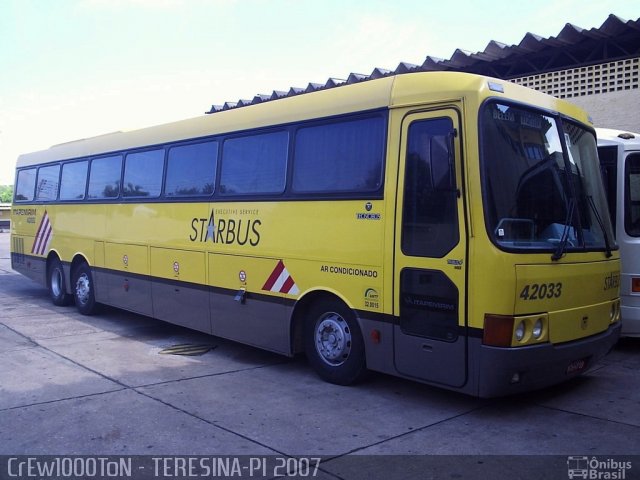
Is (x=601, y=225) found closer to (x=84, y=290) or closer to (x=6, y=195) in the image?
(x=84, y=290)

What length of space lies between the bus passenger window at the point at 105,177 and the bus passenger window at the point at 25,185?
2.92m

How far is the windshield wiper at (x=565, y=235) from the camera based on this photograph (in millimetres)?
5293

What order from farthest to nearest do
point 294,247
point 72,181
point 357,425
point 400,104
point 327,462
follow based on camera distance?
point 72,181 < point 294,247 < point 400,104 < point 357,425 < point 327,462

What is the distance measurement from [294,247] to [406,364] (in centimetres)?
189

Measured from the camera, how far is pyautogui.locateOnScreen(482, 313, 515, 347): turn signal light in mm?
4996

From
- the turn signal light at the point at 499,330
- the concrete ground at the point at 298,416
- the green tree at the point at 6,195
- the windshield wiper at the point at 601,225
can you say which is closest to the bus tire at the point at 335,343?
the concrete ground at the point at 298,416

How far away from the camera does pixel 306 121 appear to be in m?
6.80

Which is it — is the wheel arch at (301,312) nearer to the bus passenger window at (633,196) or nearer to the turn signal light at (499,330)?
the turn signal light at (499,330)

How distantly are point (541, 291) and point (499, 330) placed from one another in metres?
0.55

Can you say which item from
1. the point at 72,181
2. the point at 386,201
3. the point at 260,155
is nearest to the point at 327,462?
the point at 386,201

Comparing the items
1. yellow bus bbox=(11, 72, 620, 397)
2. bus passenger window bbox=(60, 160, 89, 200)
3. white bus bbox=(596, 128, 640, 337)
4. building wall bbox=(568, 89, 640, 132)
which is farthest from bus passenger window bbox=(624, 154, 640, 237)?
bus passenger window bbox=(60, 160, 89, 200)

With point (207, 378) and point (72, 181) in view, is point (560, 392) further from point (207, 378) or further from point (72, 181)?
point (72, 181)

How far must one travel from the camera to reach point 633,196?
25.9 ft

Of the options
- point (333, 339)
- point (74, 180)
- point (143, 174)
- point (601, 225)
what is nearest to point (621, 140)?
point (601, 225)
